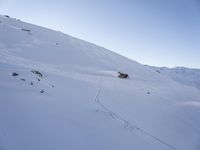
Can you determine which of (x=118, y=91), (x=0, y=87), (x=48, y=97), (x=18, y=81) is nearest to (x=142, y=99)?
(x=118, y=91)

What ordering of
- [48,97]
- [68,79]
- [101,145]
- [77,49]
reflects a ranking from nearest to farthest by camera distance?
[101,145]
[48,97]
[68,79]
[77,49]

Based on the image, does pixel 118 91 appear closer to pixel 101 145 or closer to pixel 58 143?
pixel 101 145

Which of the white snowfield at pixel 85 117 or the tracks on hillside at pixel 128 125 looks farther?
the tracks on hillside at pixel 128 125

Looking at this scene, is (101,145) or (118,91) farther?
(118,91)

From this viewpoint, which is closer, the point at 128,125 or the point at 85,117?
the point at 85,117

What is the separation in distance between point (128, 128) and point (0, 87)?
11.1 feet

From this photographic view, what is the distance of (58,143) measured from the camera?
3838 mm

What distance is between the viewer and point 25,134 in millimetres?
3713

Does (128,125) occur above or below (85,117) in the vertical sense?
below

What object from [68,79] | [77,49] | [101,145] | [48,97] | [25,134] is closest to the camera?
[25,134]

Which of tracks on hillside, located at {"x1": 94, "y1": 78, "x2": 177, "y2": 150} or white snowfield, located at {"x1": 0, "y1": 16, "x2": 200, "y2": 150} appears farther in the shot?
tracks on hillside, located at {"x1": 94, "y1": 78, "x2": 177, "y2": 150}

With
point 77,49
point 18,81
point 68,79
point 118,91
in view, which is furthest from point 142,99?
point 77,49

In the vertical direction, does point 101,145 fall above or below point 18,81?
below

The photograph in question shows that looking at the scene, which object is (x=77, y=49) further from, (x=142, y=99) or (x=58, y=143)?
(x=58, y=143)
